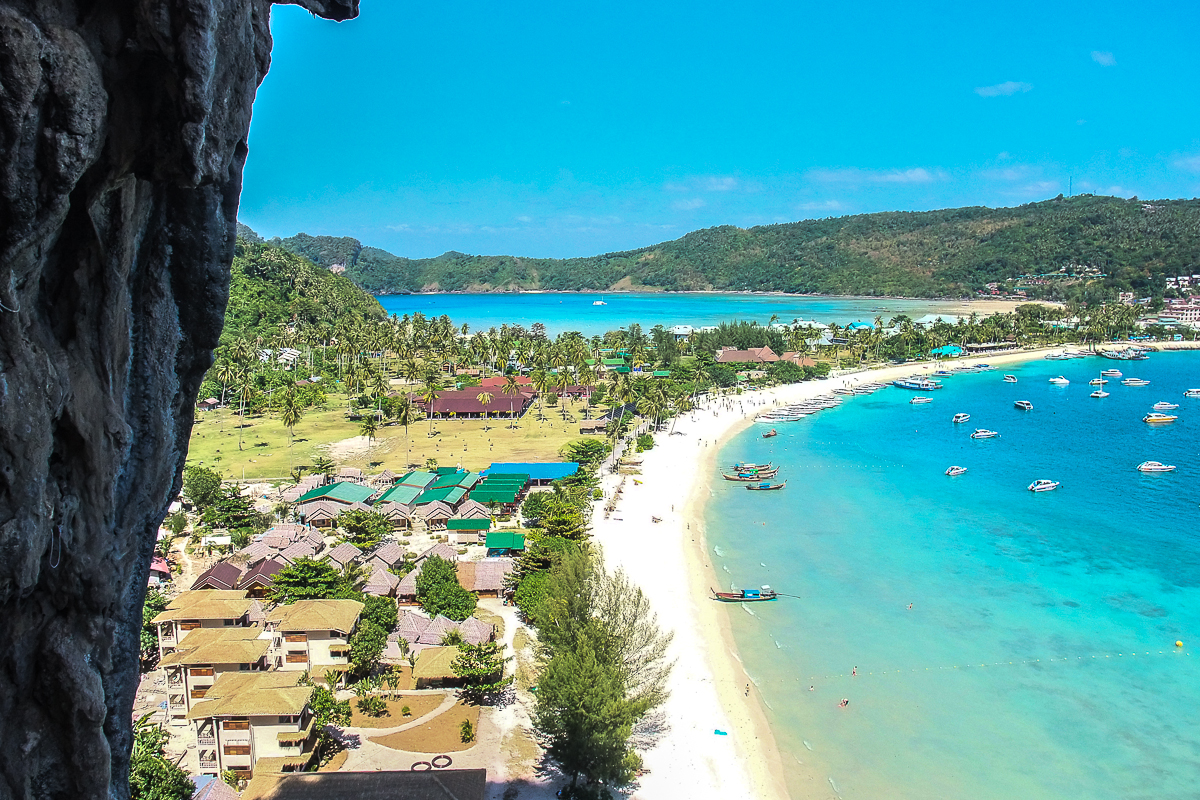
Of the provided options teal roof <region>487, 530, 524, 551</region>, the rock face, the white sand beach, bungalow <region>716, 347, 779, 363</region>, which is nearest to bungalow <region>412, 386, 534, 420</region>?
the white sand beach

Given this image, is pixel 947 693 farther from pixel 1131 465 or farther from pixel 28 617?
pixel 1131 465

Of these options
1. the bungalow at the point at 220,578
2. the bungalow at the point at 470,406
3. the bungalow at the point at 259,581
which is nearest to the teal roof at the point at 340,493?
the bungalow at the point at 259,581

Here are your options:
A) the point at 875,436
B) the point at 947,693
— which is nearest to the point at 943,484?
the point at 875,436

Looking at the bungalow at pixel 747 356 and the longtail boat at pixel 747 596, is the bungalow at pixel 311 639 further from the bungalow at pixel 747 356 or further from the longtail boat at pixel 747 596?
the bungalow at pixel 747 356

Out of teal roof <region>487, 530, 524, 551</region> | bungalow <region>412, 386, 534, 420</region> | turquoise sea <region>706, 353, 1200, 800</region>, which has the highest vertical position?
bungalow <region>412, 386, 534, 420</region>

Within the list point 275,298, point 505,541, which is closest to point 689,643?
point 505,541

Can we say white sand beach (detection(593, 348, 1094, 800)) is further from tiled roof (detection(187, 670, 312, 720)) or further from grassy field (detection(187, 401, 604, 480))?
grassy field (detection(187, 401, 604, 480))
